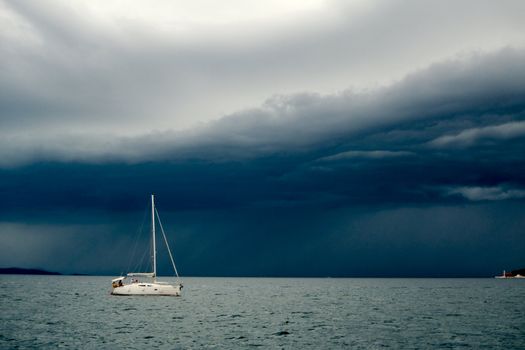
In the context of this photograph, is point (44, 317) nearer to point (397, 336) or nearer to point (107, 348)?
point (107, 348)

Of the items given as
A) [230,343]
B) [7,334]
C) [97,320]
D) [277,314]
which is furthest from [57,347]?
[277,314]

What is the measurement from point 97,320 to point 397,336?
138 feet

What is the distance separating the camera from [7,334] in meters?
57.1

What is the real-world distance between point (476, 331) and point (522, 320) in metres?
17.5

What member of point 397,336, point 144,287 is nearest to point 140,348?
point 397,336

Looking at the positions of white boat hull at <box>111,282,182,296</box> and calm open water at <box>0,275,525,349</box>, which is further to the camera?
white boat hull at <box>111,282,182,296</box>

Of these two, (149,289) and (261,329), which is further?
(149,289)

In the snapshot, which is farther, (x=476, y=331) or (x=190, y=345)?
(x=476, y=331)

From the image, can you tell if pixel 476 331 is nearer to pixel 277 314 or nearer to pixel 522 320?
pixel 522 320

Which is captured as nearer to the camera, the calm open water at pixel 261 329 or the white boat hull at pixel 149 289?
the calm open water at pixel 261 329

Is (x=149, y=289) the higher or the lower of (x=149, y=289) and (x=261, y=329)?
the lower

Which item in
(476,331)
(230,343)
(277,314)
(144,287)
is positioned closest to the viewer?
(230,343)

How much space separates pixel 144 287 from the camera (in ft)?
392

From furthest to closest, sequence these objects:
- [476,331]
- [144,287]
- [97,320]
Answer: [144,287] → [97,320] → [476,331]
